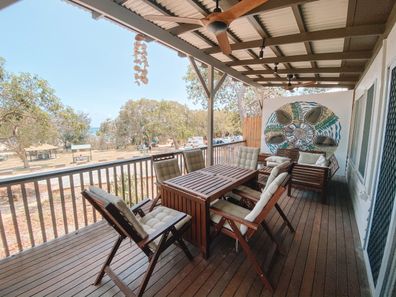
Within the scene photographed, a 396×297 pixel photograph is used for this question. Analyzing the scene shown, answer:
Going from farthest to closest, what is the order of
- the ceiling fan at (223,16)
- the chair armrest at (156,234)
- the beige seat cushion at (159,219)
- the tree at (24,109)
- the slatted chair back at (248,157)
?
the tree at (24,109) < the slatted chair back at (248,157) < the beige seat cushion at (159,219) < the ceiling fan at (223,16) < the chair armrest at (156,234)

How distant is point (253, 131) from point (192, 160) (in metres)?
4.47

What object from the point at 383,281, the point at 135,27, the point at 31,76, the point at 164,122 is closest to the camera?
the point at 383,281

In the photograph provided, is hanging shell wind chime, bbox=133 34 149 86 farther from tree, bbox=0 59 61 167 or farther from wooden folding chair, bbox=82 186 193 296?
tree, bbox=0 59 61 167

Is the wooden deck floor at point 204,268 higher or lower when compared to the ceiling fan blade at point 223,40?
lower

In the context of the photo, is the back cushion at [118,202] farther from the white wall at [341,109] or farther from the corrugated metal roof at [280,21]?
the white wall at [341,109]

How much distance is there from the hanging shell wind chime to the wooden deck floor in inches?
93.4

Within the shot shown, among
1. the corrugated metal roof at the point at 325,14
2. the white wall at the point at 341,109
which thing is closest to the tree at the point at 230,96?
the white wall at the point at 341,109

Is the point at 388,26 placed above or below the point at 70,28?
below

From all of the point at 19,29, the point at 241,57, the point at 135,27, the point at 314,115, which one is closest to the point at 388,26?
the point at 241,57

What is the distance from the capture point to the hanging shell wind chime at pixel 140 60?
2959 millimetres

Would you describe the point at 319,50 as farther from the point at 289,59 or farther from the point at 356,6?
the point at 356,6

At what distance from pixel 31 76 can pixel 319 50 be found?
11.2m

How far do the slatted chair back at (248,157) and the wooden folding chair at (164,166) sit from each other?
4.67 ft

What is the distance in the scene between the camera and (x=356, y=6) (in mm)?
2188
